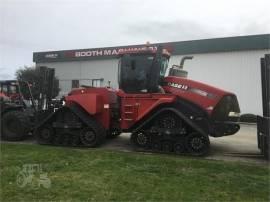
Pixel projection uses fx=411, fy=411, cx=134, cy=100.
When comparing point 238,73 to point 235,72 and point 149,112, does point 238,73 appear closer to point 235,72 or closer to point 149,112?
point 235,72

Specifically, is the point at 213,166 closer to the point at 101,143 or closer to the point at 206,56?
the point at 101,143

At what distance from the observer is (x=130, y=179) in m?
7.00

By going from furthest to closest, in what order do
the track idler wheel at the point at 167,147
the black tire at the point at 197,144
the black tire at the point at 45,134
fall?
the black tire at the point at 45,134 < the track idler wheel at the point at 167,147 < the black tire at the point at 197,144

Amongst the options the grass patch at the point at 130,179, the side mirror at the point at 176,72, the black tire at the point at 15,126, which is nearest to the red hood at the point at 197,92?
the side mirror at the point at 176,72

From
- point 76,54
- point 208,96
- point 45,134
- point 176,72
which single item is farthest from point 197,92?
point 76,54

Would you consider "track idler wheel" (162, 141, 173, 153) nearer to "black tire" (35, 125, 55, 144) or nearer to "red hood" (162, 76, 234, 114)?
"red hood" (162, 76, 234, 114)

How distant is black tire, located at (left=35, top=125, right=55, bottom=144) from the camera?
12016mm

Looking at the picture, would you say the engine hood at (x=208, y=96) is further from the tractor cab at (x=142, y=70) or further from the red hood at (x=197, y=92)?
the tractor cab at (x=142, y=70)

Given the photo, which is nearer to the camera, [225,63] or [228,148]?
[228,148]

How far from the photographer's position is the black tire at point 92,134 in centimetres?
1144

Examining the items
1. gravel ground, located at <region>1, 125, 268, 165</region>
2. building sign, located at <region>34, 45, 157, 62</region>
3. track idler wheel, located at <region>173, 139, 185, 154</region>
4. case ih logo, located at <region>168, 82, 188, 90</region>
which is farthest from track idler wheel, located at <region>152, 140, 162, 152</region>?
building sign, located at <region>34, 45, 157, 62</region>

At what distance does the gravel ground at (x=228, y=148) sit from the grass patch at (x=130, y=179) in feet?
4.09

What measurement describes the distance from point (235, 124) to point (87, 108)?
13.4ft

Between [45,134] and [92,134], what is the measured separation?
1.54 meters
